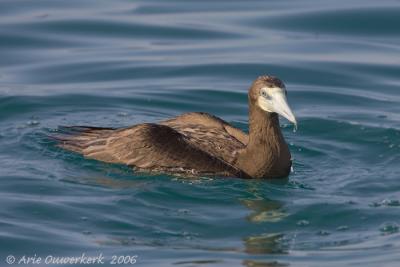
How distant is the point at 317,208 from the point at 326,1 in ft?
35.1

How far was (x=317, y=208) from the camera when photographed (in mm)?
11539

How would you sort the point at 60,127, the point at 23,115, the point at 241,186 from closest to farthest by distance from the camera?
the point at 241,186 → the point at 60,127 → the point at 23,115

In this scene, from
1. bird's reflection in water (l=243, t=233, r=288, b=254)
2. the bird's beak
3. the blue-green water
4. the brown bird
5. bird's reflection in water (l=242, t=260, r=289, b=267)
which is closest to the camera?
bird's reflection in water (l=242, t=260, r=289, b=267)

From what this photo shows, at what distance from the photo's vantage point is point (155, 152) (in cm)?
1263

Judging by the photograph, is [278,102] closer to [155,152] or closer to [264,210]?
[264,210]

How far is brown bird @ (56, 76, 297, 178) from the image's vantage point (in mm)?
12438

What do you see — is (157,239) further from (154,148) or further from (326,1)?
(326,1)

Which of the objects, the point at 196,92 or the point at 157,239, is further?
the point at 196,92

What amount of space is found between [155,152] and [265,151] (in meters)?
1.12

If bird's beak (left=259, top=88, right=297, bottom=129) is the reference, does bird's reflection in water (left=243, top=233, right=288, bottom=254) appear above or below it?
below

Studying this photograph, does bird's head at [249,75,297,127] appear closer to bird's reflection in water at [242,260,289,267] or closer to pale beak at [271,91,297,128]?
pale beak at [271,91,297,128]

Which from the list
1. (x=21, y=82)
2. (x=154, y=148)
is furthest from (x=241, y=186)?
(x=21, y=82)

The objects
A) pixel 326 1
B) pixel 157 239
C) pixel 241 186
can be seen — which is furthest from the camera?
pixel 326 1

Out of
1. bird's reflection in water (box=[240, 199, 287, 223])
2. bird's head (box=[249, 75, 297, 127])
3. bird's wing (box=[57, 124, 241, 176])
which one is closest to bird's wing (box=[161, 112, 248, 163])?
bird's wing (box=[57, 124, 241, 176])
